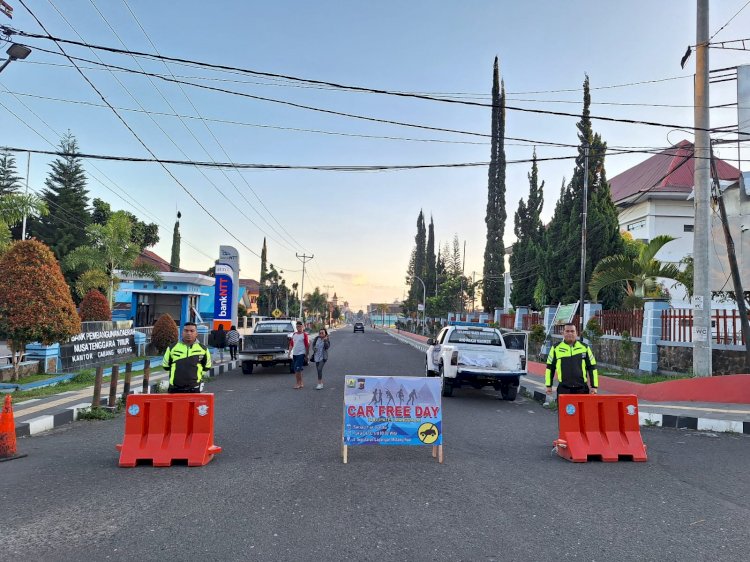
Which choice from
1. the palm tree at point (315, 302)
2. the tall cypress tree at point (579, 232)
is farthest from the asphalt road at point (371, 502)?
the palm tree at point (315, 302)

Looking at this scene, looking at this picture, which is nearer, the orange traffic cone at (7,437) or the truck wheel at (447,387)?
the orange traffic cone at (7,437)

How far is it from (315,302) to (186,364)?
4437 inches

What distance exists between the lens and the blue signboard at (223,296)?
28.8 meters

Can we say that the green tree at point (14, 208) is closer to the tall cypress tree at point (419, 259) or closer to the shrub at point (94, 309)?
the shrub at point (94, 309)

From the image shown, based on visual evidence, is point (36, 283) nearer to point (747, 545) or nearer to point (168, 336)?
point (168, 336)

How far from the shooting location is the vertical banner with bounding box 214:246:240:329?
28.9 metres

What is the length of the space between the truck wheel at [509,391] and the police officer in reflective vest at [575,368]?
18.7 ft

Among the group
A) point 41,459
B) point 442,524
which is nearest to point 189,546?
point 442,524

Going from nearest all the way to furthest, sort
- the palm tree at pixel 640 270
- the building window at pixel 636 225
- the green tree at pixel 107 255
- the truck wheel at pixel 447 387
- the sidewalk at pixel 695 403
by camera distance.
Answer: the sidewalk at pixel 695 403 < the truck wheel at pixel 447 387 < the palm tree at pixel 640 270 < the green tree at pixel 107 255 < the building window at pixel 636 225

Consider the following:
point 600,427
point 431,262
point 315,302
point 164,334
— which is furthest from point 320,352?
point 315,302

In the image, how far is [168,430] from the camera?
282 inches

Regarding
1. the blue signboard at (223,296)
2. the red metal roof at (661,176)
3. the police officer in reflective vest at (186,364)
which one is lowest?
the police officer in reflective vest at (186,364)

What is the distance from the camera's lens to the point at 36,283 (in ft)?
48.8

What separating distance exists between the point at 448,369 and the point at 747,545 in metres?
8.89
